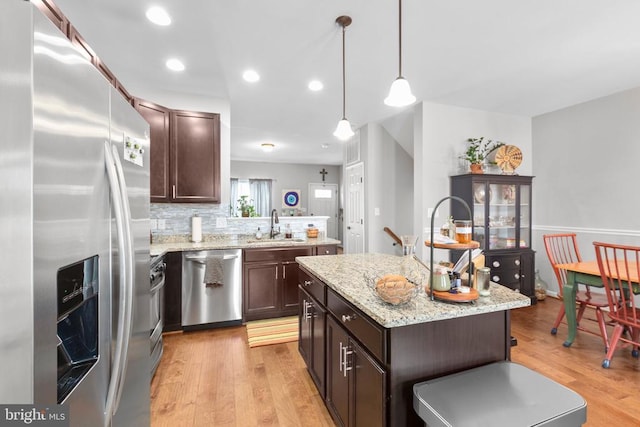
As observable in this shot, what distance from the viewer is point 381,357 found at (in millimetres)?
1216

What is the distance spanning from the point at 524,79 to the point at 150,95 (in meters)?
4.45

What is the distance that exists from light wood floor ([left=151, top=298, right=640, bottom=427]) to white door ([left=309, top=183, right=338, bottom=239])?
6.64 m

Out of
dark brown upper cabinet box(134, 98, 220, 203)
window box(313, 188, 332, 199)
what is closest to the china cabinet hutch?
dark brown upper cabinet box(134, 98, 220, 203)

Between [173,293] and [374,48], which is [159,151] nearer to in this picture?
[173,293]

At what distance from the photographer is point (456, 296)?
1312mm

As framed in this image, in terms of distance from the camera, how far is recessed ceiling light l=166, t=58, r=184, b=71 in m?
2.90

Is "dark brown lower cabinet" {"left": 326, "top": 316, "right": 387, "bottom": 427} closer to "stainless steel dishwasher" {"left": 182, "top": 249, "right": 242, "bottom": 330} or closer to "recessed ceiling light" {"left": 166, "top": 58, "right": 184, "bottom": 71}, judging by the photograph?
"stainless steel dishwasher" {"left": 182, "top": 249, "right": 242, "bottom": 330}

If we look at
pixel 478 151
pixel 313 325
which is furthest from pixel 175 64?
pixel 478 151

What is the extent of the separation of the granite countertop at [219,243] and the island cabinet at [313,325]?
3.74ft

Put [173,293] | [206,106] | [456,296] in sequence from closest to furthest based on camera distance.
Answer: [456,296] < [173,293] < [206,106]

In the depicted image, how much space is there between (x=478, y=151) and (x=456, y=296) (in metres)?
3.71

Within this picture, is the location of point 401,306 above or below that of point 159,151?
below

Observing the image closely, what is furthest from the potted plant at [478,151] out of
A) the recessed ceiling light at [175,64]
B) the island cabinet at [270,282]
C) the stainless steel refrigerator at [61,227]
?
the stainless steel refrigerator at [61,227]

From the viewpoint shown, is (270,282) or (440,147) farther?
(440,147)
